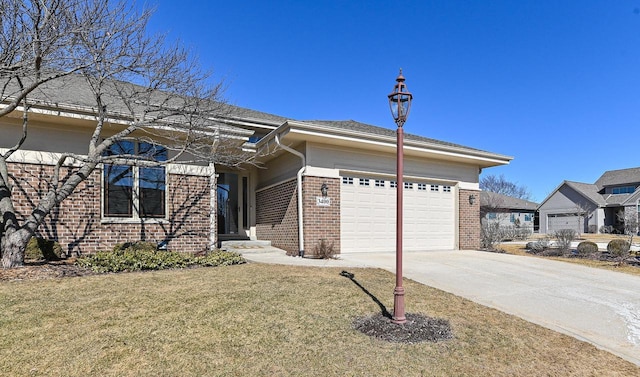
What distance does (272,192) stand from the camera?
41.1 feet

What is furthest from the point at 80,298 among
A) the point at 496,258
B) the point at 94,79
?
the point at 496,258

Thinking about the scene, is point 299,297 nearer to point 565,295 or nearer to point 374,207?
point 565,295

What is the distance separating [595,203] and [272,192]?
35731 mm

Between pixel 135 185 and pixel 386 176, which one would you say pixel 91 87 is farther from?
pixel 386 176

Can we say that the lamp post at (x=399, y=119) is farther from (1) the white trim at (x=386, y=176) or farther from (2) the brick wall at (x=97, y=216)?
(2) the brick wall at (x=97, y=216)

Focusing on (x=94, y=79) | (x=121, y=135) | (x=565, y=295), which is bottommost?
(x=565, y=295)

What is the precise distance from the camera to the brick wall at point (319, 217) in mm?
10320

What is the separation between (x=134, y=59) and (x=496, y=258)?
10.7 meters

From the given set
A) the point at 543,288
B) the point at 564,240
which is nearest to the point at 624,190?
the point at 564,240

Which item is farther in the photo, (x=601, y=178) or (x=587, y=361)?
(x=601, y=178)

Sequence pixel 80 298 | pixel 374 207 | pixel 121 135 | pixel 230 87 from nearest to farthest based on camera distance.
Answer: pixel 80 298, pixel 121 135, pixel 230 87, pixel 374 207

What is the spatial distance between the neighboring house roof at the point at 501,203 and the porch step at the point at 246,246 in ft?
87.5

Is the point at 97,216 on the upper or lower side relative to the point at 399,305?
upper

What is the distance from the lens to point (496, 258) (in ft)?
35.7
